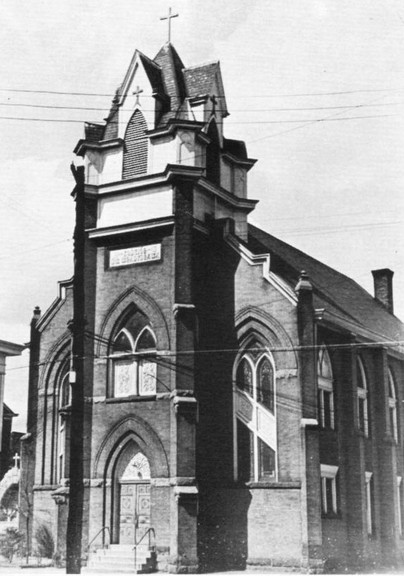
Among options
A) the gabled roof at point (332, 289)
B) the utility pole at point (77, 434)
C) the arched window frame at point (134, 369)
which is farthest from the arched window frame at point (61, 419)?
the gabled roof at point (332, 289)

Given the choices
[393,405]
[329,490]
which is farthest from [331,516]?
[393,405]

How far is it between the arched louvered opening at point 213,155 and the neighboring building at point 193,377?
0.19 ft

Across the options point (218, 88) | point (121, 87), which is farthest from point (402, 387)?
point (121, 87)

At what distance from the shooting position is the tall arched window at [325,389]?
29469 mm

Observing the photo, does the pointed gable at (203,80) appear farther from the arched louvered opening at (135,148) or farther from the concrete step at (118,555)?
the concrete step at (118,555)

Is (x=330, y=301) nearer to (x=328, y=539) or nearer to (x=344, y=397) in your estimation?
(x=344, y=397)

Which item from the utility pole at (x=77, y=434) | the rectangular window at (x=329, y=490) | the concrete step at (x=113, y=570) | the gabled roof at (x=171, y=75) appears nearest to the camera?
the utility pole at (x=77, y=434)

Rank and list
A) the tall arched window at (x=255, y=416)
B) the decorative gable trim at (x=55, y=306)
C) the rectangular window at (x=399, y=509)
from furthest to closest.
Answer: the rectangular window at (x=399, y=509), the decorative gable trim at (x=55, y=306), the tall arched window at (x=255, y=416)

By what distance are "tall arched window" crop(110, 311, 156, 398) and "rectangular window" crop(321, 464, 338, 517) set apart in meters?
6.32

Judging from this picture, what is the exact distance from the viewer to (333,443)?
2950cm

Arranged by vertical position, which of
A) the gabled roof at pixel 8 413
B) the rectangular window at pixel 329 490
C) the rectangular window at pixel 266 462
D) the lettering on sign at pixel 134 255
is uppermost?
the lettering on sign at pixel 134 255

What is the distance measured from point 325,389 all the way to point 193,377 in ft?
18.1

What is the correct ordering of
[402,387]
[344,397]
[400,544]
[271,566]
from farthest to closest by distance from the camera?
[402,387] < [400,544] < [344,397] < [271,566]

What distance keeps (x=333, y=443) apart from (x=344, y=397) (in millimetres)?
1801
